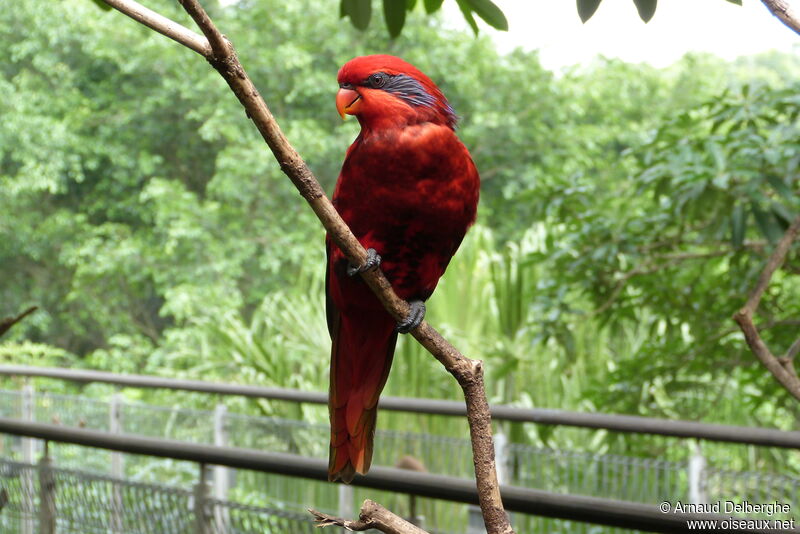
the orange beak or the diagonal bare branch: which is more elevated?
the orange beak

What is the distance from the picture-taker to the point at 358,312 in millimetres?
768

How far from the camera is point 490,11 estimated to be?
0.72 m

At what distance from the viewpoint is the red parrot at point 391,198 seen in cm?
64

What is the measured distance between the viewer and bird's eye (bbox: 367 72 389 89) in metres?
0.66

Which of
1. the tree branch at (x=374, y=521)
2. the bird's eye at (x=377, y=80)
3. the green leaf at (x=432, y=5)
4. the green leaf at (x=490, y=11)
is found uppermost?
the green leaf at (x=432, y=5)

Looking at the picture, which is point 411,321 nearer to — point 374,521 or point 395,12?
point 374,521

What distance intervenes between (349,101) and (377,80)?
0.03m

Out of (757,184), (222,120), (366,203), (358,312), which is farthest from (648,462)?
(222,120)

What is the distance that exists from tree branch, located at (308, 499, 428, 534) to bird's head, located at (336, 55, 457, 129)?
33cm

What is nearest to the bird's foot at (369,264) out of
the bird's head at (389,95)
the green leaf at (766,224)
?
the bird's head at (389,95)

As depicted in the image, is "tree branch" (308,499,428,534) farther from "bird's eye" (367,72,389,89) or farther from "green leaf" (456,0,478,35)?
"green leaf" (456,0,478,35)

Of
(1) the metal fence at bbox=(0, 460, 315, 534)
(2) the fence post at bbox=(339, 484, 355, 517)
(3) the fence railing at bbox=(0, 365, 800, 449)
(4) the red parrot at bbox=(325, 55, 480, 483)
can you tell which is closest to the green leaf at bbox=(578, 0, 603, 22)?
(4) the red parrot at bbox=(325, 55, 480, 483)

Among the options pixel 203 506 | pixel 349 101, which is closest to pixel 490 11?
pixel 349 101

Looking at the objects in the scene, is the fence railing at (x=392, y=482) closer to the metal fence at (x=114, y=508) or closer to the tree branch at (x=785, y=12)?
the metal fence at (x=114, y=508)
